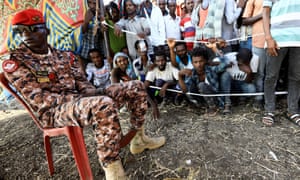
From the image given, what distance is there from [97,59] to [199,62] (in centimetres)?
145

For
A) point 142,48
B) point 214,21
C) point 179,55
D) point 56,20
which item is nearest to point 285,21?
point 214,21

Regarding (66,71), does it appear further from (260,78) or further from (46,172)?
(260,78)

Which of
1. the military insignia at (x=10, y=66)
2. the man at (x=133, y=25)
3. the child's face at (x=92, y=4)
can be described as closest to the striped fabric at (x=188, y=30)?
the man at (x=133, y=25)

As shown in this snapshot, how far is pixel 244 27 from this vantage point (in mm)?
2730

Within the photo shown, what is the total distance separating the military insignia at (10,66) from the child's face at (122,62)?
5.48ft

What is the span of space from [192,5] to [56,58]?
201 centimetres

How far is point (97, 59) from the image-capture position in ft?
10.1

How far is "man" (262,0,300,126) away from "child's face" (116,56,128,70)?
1805mm

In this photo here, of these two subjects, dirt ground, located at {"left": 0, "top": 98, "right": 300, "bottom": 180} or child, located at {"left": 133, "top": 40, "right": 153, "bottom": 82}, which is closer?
dirt ground, located at {"left": 0, "top": 98, "right": 300, "bottom": 180}

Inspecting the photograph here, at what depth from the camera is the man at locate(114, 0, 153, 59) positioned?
2974 mm

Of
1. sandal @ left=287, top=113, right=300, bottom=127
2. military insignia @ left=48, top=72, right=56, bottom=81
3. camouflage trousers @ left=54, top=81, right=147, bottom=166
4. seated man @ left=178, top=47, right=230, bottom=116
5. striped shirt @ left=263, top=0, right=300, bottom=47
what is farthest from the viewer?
seated man @ left=178, top=47, right=230, bottom=116

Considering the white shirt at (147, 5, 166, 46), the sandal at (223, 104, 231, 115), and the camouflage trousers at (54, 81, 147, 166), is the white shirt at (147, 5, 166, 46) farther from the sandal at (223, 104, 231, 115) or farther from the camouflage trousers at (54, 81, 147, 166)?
the camouflage trousers at (54, 81, 147, 166)

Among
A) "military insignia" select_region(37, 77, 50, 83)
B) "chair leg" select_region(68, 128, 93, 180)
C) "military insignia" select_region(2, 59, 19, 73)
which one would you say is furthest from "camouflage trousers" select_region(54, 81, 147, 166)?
"military insignia" select_region(2, 59, 19, 73)

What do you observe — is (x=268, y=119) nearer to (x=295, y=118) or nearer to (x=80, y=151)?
(x=295, y=118)
